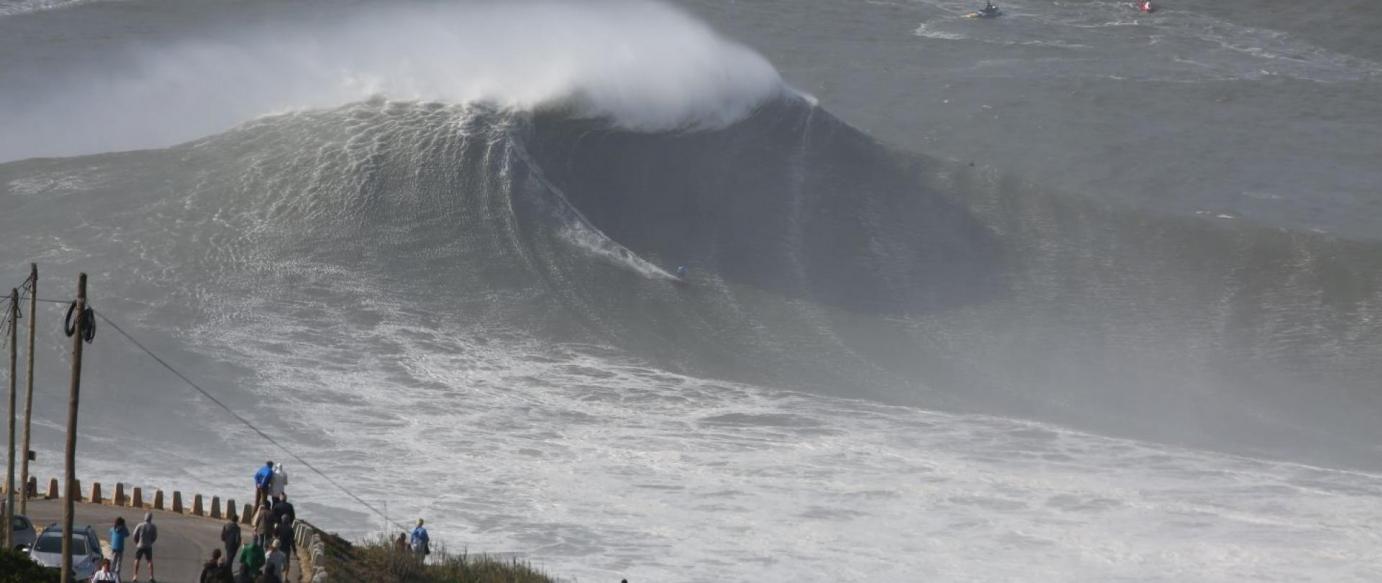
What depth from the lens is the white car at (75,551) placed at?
1599 cm

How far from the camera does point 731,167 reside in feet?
122

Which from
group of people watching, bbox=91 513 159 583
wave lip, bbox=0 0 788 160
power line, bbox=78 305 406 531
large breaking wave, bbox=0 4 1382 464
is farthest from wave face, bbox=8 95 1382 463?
group of people watching, bbox=91 513 159 583

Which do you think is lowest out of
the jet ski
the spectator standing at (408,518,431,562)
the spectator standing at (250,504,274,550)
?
the spectator standing at (408,518,431,562)

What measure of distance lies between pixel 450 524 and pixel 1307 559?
33.2 ft

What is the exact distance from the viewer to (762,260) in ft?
111

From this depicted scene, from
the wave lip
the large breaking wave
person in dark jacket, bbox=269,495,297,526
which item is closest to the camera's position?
person in dark jacket, bbox=269,495,297,526

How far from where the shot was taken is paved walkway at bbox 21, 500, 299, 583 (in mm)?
16781

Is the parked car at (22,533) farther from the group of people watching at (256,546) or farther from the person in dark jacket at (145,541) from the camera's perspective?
the person in dark jacket at (145,541)

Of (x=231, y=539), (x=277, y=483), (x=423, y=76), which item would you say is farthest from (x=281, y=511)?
(x=423, y=76)

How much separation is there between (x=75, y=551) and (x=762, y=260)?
19067 mm

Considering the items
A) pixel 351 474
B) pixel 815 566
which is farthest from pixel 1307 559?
pixel 351 474

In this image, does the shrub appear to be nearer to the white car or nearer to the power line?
the white car

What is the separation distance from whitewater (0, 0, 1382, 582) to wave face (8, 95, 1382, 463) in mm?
96

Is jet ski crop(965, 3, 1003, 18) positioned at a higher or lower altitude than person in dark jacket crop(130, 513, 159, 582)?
higher
